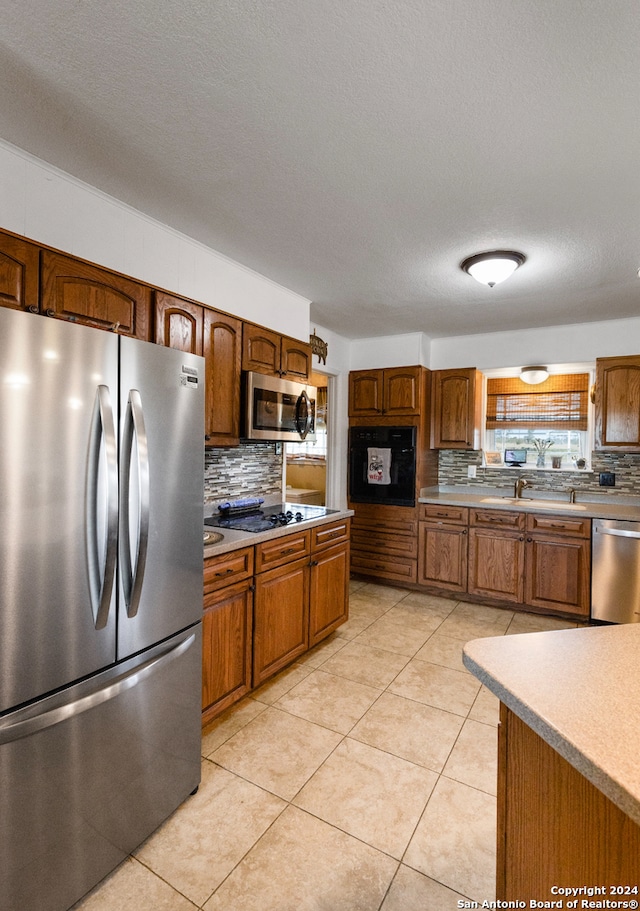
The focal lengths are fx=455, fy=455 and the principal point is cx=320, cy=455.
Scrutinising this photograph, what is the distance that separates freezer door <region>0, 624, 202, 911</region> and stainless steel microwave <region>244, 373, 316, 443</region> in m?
1.38

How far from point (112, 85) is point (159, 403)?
1.02 m

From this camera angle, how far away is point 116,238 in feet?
7.06

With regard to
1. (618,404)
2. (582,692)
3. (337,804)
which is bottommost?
(337,804)

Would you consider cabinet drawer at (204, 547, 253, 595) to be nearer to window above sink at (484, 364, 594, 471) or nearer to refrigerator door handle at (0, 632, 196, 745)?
refrigerator door handle at (0, 632, 196, 745)

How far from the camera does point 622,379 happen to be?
3770 mm

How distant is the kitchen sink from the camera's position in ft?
12.7

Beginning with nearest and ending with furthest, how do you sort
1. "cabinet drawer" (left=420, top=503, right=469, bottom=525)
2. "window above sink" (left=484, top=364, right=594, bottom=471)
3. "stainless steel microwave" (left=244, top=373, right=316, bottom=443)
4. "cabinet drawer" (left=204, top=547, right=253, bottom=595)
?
1. "cabinet drawer" (left=204, top=547, right=253, bottom=595)
2. "stainless steel microwave" (left=244, top=373, right=316, bottom=443)
3. "cabinet drawer" (left=420, top=503, right=469, bottom=525)
4. "window above sink" (left=484, top=364, right=594, bottom=471)

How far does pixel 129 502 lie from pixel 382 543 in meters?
3.36

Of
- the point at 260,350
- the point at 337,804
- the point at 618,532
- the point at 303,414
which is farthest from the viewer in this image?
the point at 618,532

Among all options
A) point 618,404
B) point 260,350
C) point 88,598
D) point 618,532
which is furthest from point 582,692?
point 618,404

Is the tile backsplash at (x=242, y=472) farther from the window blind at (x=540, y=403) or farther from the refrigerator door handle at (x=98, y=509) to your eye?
→ the window blind at (x=540, y=403)

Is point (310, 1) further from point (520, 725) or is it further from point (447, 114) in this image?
point (520, 725)

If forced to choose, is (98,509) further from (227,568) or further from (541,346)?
(541,346)

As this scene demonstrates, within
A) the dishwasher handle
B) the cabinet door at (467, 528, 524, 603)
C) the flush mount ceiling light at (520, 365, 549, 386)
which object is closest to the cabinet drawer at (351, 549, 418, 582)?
the cabinet door at (467, 528, 524, 603)
